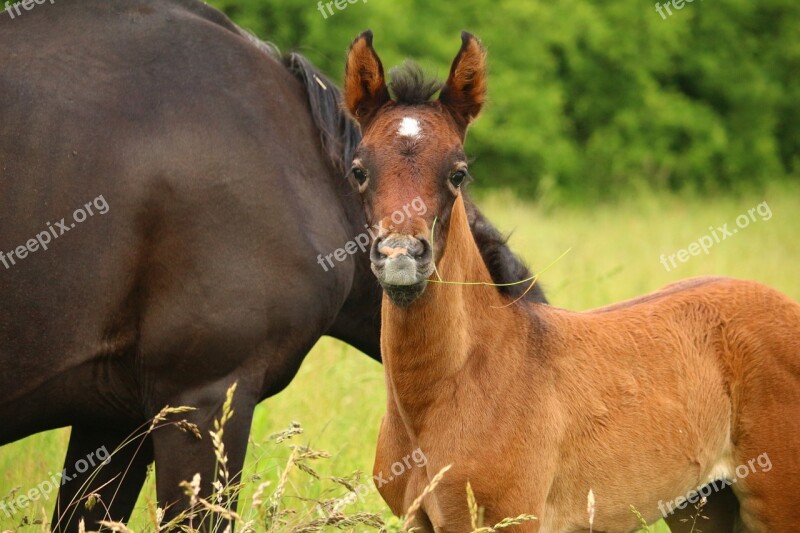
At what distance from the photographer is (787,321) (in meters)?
4.11

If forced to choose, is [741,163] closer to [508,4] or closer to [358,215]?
[508,4]

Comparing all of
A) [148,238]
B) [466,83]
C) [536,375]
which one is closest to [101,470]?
[148,238]

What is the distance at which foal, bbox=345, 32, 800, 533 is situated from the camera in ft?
11.1

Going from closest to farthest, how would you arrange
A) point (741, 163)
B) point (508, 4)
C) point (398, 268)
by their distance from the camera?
point (398, 268), point (508, 4), point (741, 163)

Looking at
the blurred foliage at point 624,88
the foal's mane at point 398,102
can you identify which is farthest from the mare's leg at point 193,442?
the blurred foliage at point 624,88

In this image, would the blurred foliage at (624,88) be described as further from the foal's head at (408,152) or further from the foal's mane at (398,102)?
the foal's head at (408,152)

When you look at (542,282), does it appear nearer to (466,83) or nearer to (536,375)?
(536,375)

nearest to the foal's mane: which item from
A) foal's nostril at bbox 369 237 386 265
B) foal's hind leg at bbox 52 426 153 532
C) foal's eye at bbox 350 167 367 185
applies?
foal's eye at bbox 350 167 367 185

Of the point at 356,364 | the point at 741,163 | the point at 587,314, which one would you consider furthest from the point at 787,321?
the point at 741,163

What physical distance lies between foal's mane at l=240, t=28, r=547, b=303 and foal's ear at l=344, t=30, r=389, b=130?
0.06 m

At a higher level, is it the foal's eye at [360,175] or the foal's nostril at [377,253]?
the foal's eye at [360,175]

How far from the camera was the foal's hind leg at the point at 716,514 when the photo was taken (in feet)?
13.9

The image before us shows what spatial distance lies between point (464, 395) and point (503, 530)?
1.58ft

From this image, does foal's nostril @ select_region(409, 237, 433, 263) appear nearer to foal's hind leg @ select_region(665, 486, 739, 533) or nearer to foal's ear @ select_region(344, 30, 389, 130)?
foal's ear @ select_region(344, 30, 389, 130)
